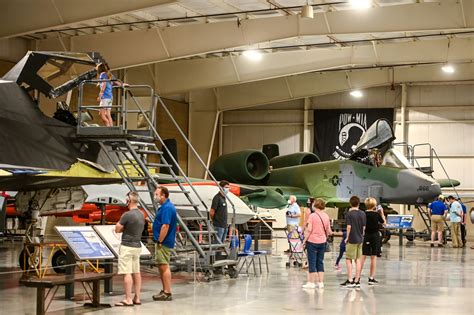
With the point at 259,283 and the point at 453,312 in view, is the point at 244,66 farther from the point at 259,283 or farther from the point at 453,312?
the point at 453,312

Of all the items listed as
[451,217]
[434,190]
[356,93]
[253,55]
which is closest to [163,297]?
[434,190]

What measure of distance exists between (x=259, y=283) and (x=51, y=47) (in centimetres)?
1747

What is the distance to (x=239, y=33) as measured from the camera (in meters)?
26.3

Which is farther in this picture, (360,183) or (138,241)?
(360,183)

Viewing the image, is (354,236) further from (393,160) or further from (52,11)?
(393,160)

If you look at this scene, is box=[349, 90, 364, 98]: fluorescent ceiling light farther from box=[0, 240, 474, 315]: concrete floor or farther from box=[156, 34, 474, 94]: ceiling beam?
box=[0, 240, 474, 315]: concrete floor

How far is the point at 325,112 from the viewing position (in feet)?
130

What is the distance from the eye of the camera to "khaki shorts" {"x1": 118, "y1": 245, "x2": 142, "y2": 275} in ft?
33.1

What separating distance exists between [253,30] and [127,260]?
16.9 m

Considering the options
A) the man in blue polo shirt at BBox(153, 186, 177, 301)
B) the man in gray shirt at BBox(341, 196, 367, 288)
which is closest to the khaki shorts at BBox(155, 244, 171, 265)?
the man in blue polo shirt at BBox(153, 186, 177, 301)

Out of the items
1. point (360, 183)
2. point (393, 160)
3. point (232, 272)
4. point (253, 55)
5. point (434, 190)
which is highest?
point (253, 55)

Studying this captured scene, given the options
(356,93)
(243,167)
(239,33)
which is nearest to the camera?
(239,33)

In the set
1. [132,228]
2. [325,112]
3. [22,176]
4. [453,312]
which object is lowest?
[453,312]

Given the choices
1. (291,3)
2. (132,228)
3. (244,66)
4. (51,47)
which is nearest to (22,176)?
(132,228)
